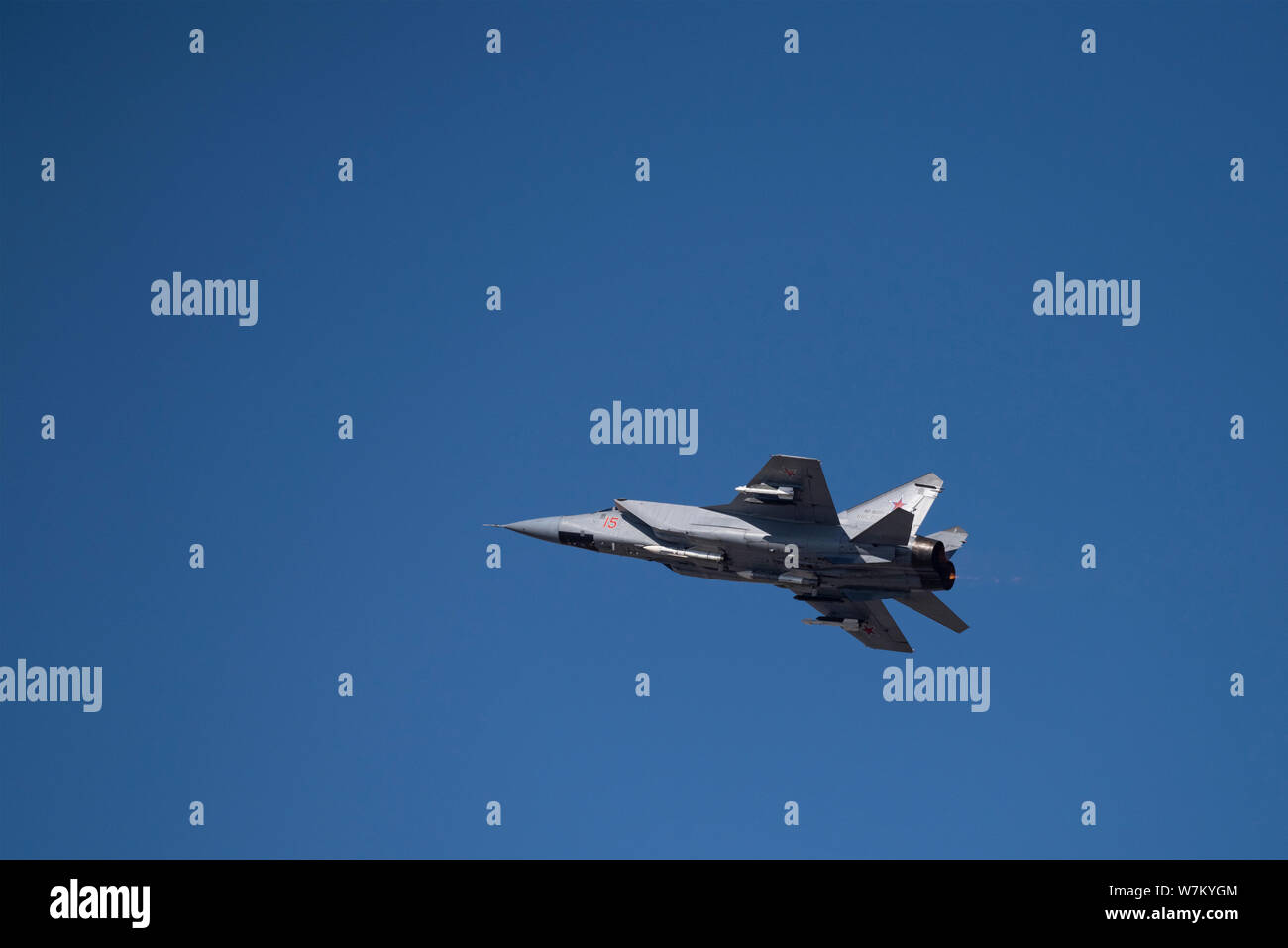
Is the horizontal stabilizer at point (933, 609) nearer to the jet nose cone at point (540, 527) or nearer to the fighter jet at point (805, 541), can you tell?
the fighter jet at point (805, 541)

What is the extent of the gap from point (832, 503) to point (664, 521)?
5.75 meters

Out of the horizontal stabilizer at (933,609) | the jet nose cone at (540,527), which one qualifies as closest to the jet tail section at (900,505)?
the horizontal stabilizer at (933,609)

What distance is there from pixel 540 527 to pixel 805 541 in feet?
33.2

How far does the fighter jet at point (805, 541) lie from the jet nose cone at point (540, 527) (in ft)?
0.12

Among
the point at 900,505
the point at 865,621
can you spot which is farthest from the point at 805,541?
the point at 865,621

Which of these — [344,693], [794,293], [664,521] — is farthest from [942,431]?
[344,693]

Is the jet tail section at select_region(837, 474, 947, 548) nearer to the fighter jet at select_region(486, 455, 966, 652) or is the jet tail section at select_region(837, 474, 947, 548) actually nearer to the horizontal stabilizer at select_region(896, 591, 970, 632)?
the fighter jet at select_region(486, 455, 966, 652)

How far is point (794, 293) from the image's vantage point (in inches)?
2314

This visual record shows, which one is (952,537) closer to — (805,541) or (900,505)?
(900,505)

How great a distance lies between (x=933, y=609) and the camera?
55250 mm

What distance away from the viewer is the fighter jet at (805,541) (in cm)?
5159

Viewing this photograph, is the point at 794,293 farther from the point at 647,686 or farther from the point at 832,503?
the point at 647,686

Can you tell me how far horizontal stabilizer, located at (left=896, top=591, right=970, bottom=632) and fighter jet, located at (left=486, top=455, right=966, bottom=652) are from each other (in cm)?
3
